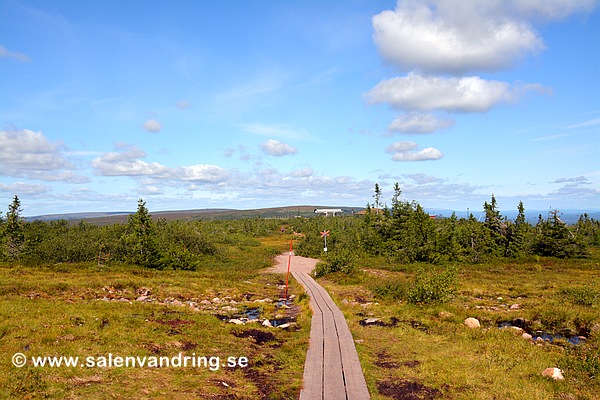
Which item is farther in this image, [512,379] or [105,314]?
[105,314]

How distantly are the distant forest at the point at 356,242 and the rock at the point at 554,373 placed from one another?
3394cm

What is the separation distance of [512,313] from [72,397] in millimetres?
27938

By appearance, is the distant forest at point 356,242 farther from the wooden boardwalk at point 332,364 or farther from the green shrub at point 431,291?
the wooden boardwalk at point 332,364

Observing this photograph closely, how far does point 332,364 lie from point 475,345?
26.8 ft

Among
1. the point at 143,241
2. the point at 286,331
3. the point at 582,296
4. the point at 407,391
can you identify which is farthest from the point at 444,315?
the point at 143,241

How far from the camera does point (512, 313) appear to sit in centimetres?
2659

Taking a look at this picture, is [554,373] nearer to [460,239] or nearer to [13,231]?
[460,239]

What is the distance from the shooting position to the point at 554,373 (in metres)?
13.7

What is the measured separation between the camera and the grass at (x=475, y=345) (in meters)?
12.9

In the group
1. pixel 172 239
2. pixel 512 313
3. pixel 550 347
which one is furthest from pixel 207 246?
pixel 550 347

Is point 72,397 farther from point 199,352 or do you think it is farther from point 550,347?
point 550,347

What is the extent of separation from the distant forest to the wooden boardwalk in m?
27.7

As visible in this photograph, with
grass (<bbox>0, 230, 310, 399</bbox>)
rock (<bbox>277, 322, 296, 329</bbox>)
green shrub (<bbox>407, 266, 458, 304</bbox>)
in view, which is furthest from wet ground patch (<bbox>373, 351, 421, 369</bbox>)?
green shrub (<bbox>407, 266, 458, 304</bbox>)

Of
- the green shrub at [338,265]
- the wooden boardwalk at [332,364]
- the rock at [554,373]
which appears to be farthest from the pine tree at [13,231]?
the rock at [554,373]
